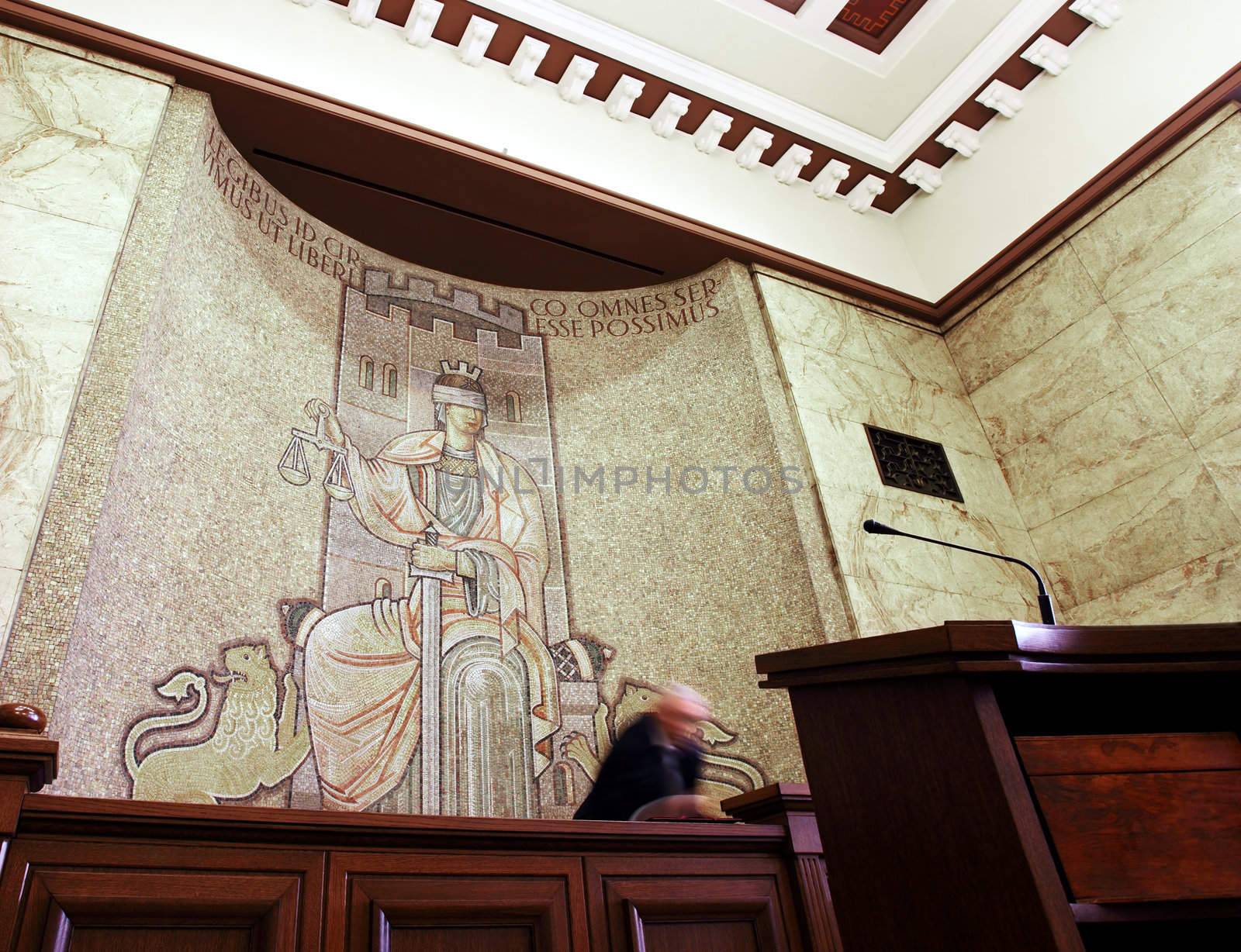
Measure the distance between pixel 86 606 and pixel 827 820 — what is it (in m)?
2.54

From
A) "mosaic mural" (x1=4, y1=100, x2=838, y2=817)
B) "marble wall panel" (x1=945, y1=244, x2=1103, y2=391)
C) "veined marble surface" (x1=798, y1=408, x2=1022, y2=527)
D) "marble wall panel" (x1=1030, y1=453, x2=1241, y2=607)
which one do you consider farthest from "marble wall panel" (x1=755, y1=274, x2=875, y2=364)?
"marble wall panel" (x1=1030, y1=453, x2=1241, y2=607)

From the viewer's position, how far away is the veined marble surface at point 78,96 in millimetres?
A: 3912

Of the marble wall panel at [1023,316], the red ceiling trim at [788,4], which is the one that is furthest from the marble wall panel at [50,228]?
the marble wall panel at [1023,316]

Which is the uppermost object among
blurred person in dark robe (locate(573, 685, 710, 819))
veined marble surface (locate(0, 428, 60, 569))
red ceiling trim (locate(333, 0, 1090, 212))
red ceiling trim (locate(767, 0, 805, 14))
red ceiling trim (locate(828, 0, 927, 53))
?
red ceiling trim (locate(767, 0, 805, 14))

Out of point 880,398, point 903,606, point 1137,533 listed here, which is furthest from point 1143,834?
point 880,398

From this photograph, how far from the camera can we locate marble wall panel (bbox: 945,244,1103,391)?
5.76 metres

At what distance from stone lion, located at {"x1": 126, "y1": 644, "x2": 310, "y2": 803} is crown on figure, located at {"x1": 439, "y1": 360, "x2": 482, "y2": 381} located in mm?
1975

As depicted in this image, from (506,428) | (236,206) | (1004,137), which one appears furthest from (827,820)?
(1004,137)

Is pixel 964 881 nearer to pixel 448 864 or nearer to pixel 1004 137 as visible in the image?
pixel 448 864

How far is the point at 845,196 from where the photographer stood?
264 inches

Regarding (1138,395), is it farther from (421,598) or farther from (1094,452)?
(421,598)

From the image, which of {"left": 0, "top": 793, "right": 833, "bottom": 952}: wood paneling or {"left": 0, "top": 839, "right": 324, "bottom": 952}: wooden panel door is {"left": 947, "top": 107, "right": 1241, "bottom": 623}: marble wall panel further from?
{"left": 0, "top": 839, "right": 324, "bottom": 952}: wooden panel door

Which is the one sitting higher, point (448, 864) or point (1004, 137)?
point (1004, 137)

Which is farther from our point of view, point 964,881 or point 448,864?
point 448,864
